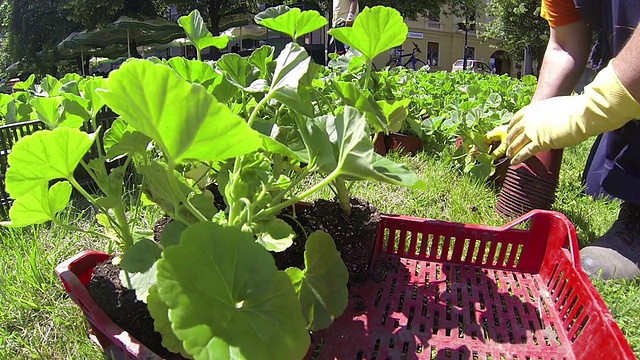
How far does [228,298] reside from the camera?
42 cm

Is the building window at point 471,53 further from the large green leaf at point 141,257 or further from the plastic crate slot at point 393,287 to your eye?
the large green leaf at point 141,257

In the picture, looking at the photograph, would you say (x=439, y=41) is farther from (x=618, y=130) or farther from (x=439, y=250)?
(x=439, y=250)

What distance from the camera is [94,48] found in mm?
15633

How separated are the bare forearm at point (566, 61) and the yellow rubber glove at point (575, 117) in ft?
1.25

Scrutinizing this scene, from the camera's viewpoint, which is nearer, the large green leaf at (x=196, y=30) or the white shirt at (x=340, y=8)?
the large green leaf at (x=196, y=30)

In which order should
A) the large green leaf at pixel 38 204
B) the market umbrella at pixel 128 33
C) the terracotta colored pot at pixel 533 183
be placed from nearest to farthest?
the large green leaf at pixel 38 204
the terracotta colored pot at pixel 533 183
the market umbrella at pixel 128 33

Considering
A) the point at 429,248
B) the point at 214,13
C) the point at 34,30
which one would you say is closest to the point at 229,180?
the point at 429,248

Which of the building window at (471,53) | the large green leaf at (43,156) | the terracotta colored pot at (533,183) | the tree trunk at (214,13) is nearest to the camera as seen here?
the large green leaf at (43,156)

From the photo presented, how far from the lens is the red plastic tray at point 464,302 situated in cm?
67

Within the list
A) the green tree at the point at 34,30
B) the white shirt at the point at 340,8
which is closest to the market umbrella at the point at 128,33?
the green tree at the point at 34,30

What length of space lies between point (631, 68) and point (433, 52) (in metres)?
24.3

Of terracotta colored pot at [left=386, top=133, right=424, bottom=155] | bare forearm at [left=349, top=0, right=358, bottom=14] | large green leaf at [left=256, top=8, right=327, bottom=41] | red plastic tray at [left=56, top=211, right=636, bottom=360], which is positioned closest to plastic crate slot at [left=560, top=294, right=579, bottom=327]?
red plastic tray at [left=56, top=211, right=636, bottom=360]

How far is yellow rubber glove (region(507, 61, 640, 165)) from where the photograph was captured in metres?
0.90

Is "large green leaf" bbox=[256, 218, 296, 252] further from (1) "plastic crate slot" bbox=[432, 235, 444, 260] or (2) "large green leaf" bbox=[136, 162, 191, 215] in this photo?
(1) "plastic crate slot" bbox=[432, 235, 444, 260]
